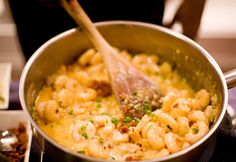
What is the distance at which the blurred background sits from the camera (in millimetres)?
2629

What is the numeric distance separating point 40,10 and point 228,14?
1.56 metres

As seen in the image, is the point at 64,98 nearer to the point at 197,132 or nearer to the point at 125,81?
the point at 125,81

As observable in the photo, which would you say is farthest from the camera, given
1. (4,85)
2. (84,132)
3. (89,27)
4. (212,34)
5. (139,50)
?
(212,34)

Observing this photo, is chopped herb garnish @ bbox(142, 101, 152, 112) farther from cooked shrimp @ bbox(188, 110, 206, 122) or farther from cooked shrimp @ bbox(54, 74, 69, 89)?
cooked shrimp @ bbox(54, 74, 69, 89)

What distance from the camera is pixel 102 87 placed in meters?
1.60

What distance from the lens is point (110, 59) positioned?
1.58 meters

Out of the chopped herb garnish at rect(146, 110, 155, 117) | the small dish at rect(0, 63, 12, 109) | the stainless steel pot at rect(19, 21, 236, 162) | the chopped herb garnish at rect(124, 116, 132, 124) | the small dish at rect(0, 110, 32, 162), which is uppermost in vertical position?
the stainless steel pot at rect(19, 21, 236, 162)

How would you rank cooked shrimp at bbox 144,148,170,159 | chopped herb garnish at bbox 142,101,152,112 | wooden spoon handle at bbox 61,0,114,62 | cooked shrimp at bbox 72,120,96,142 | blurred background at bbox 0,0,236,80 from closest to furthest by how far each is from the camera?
cooked shrimp at bbox 144,148,170,159
cooked shrimp at bbox 72,120,96,142
chopped herb garnish at bbox 142,101,152,112
wooden spoon handle at bbox 61,0,114,62
blurred background at bbox 0,0,236,80

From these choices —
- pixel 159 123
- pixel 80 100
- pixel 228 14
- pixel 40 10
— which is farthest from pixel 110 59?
pixel 228 14

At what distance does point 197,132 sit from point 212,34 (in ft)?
5.09

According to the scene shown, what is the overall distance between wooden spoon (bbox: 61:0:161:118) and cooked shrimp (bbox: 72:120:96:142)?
6.5 inches

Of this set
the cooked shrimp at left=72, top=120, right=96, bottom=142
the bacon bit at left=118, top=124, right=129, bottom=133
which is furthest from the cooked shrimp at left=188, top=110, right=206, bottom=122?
the cooked shrimp at left=72, top=120, right=96, bottom=142

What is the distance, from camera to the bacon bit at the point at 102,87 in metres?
1.59

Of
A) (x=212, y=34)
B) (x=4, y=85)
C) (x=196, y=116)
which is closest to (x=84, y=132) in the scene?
(x=196, y=116)
